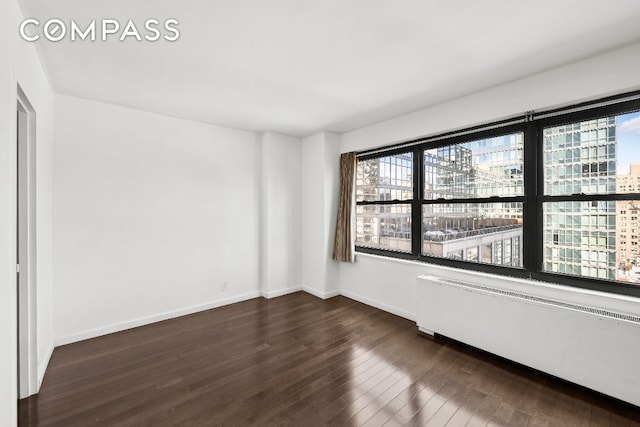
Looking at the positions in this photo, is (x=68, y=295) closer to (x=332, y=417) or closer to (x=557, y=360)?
(x=332, y=417)

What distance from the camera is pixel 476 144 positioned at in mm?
3131

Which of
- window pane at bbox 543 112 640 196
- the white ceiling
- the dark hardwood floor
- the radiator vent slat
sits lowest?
the dark hardwood floor

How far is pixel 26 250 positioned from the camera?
206cm

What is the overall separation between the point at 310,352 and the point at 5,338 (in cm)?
216

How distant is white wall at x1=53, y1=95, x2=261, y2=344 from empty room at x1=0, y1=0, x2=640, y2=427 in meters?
0.02

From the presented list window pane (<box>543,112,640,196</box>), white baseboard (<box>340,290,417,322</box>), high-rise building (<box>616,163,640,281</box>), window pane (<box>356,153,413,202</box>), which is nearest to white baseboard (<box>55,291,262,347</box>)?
white baseboard (<box>340,290,417,322</box>)

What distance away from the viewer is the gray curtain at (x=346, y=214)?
4258 mm

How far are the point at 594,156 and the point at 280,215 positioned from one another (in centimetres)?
372

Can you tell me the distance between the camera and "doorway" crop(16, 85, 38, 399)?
6.73ft

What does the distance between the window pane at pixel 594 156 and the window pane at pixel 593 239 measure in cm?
15

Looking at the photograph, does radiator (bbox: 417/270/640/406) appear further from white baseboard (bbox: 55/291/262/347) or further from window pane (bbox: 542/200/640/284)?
white baseboard (bbox: 55/291/262/347)

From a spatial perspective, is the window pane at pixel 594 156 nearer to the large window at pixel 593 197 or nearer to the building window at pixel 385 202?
the large window at pixel 593 197

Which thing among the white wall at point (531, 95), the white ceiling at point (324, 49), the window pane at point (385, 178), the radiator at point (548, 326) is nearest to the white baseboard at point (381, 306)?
the radiator at point (548, 326)

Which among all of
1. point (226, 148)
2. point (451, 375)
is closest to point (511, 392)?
point (451, 375)
